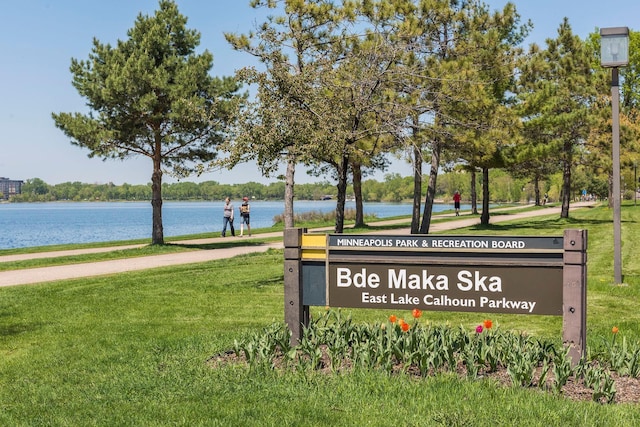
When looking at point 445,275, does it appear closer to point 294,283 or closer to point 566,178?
point 294,283

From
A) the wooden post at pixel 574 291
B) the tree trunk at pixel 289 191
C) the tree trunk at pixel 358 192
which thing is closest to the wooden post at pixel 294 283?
the wooden post at pixel 574 291

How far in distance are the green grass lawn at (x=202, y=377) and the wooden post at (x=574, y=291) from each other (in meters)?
0.86

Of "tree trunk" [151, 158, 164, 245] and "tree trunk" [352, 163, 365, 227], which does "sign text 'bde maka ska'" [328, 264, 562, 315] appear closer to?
"tree trunk" [151, 158, 164, 245]

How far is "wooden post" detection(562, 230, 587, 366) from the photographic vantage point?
5.99 metres

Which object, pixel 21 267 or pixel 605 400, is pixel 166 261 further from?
pixel 605 400

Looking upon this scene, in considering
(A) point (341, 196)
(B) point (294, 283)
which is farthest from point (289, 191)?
(B) point (294, 283)

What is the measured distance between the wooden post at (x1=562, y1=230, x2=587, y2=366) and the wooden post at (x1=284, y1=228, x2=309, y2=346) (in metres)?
2.50

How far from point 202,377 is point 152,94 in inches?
755

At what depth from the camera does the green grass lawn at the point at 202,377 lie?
4.97 meters

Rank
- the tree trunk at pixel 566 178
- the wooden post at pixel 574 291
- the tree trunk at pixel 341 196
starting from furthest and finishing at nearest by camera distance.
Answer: the tree trunk at pixel 566 178, the tree trunk at pixel 341 196, the wooden post at pixel 574 291

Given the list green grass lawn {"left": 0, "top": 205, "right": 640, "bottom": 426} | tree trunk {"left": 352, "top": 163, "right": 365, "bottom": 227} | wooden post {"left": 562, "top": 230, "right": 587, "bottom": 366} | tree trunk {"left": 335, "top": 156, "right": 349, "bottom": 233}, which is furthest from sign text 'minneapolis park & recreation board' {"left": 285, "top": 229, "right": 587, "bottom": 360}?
tree trunk {"left": 352, "top": 163, "right": 365, "bottom": 227}

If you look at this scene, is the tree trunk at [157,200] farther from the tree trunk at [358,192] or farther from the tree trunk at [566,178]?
the tree trunk at [566,178]

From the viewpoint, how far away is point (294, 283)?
6895 millimetres

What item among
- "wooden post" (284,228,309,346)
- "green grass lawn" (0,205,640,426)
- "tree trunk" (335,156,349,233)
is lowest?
"green grass lawn" (0,205,640,426)
